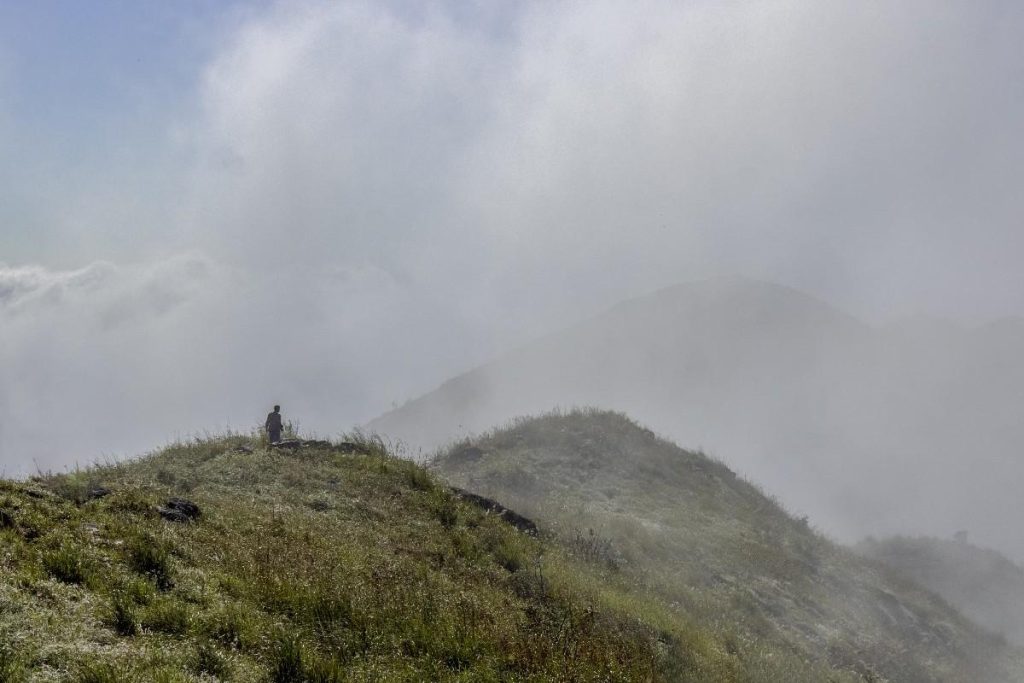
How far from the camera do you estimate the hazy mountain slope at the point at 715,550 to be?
16328mm

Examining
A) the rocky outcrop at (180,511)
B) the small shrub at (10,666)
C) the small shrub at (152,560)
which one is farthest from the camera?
the rocky outcrop at (180,511)

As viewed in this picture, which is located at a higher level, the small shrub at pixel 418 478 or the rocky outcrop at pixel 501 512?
the small shrub at pixel 418 478

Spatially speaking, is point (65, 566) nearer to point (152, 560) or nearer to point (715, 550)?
point (152, 560)

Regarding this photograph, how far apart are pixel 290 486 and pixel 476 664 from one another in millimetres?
8269

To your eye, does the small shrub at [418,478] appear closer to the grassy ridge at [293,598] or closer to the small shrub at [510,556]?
the grassy ridge at [293,598]

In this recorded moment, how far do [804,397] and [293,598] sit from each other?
12402cm

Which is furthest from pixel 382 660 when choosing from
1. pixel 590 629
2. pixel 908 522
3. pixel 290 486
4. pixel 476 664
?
pixel 908 522

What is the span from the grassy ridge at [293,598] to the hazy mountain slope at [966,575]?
28.7 m

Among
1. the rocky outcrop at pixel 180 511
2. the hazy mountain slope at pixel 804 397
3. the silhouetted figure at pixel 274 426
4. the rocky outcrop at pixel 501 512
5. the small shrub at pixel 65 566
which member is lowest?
the small shrub at pixel 65 566

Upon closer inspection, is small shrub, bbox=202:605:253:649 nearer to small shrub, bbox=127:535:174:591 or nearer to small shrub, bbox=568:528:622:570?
small shrub, bbox=127:535:174:591

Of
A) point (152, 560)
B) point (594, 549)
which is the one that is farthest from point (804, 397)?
point (152, 560)

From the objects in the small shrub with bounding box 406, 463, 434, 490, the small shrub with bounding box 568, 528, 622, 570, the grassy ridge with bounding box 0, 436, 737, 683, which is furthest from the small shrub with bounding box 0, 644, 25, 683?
the small shrub with bounding box 568, 528, 622, 570

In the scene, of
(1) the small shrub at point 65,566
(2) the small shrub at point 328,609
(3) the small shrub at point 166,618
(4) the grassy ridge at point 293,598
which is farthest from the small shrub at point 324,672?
(1) the small shrub at point 65,566

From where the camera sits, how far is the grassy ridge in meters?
5.47
